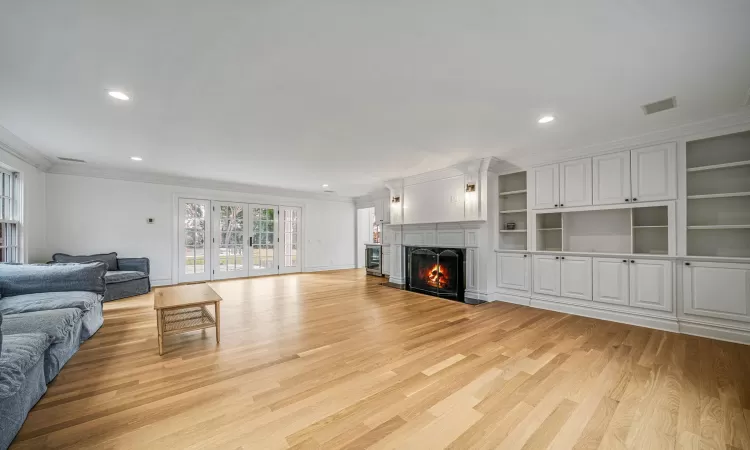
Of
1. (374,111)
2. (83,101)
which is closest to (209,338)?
(83,101)

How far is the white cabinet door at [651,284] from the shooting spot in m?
3.47

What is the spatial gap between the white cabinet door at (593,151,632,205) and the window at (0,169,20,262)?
8.29 m

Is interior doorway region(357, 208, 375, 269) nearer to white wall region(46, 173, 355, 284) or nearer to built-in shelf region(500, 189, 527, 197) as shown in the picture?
white wall region(46, 173, 355, 284)

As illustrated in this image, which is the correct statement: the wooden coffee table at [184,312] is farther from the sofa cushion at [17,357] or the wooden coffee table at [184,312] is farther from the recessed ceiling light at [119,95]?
the recessed ceiling light at [119,95]

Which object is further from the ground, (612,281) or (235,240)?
(235,240)

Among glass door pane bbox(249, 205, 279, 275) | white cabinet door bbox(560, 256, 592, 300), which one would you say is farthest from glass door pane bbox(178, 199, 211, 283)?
white cabinet door bbox(560, 256, 592, 300)

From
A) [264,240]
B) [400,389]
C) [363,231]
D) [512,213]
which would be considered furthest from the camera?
[363,231]

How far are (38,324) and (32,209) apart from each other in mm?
4204

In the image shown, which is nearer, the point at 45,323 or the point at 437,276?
the point at 45,323

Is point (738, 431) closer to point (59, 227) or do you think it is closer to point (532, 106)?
point (532, 106)

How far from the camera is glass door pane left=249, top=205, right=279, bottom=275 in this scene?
778 cm

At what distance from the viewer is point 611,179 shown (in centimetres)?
390

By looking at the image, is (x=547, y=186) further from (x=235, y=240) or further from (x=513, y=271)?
(x=235, y=240)

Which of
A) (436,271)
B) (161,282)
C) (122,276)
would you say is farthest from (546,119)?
(161,282)
